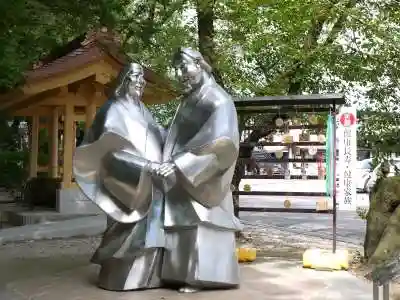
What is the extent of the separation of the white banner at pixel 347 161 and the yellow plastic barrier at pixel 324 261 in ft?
2.27

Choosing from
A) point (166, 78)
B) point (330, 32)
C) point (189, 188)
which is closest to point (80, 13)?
point (189, 188)

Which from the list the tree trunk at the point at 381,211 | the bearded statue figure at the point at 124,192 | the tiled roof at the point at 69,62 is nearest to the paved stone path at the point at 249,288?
the bearded statue figure at the point at 124,192

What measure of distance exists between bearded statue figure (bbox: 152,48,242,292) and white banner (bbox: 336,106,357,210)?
243 centimetres

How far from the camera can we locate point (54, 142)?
1516cm

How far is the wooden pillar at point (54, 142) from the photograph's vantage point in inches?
593

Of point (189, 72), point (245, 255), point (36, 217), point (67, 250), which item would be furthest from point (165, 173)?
point (36, 217)

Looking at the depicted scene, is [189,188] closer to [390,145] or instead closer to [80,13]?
[80,13]

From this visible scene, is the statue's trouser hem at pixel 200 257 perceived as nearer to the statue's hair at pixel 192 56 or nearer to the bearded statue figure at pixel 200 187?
the bearded statue figure at pixel 200 187

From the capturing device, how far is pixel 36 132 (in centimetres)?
1542

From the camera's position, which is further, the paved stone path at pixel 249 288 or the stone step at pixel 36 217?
the stone step at pixel 36 217

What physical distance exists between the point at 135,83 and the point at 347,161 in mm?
3287

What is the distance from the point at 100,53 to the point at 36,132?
3.92 m

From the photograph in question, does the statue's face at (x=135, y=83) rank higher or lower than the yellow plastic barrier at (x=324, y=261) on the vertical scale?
higher

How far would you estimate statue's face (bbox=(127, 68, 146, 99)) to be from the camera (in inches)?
241
